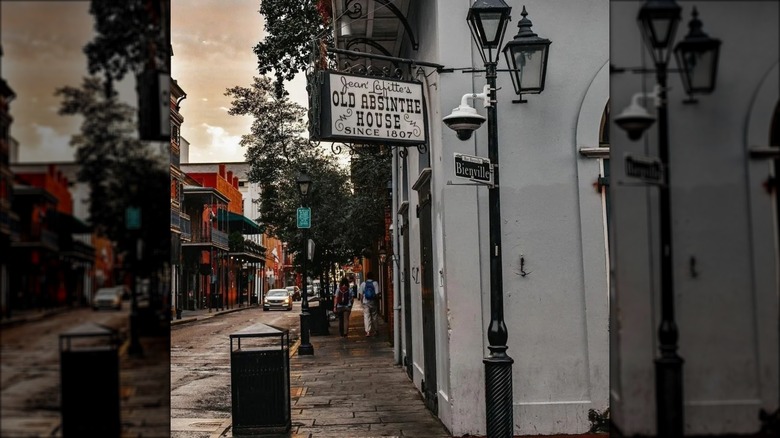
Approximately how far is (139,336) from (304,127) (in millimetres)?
29983

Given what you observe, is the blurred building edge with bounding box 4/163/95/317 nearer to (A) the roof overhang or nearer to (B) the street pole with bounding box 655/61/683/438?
(B) the street pole with bounding box 655/61/683/438

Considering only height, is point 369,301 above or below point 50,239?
below

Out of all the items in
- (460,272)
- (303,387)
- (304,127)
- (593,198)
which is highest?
(304,127)

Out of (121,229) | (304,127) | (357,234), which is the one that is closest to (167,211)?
(121,229)

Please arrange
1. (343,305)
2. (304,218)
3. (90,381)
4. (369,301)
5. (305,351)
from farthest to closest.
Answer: (343,305)
(369,301)
(304,218)
(305,351)
(90,381)

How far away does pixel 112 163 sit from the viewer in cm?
99

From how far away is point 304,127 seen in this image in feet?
101

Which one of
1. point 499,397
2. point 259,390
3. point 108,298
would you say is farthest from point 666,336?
point 259,390

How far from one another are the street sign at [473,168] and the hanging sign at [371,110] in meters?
1.81

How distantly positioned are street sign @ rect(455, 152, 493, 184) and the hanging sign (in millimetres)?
1812

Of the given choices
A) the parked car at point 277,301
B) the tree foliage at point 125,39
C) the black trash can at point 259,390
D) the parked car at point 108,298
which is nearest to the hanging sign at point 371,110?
the black trash can at point 259,390

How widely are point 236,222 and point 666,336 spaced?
52937mm

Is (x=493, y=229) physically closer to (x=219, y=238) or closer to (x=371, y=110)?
(x=371, y=110)

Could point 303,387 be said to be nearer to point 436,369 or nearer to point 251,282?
point 436,369
